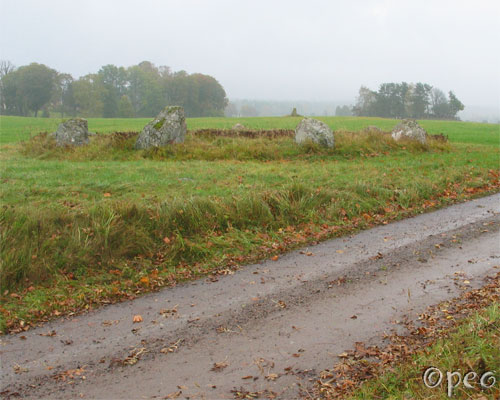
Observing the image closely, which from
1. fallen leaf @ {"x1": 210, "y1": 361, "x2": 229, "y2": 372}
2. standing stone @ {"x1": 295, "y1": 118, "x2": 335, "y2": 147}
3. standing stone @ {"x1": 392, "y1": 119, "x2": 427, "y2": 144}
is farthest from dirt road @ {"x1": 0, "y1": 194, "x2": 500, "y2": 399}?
standing stone @ {"x1": 392, "y1": 119, "x2": 427, "y2": 144}

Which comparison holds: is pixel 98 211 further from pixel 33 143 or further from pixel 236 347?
pixel 33 143

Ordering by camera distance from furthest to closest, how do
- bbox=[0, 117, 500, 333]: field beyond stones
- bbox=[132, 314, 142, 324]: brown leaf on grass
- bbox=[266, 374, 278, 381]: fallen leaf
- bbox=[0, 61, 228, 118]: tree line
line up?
1. bbox=[0, 61, 228, 118]: tree line
2. bbox=[0, 117, 500, 333]: field beyond stones
3. bbox=[132, 314, 142, 324]: brown leaf on grass
4. bbox=[266, 374, 278, 381]: fallen leaf

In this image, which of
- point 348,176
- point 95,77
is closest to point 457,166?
point 348,176

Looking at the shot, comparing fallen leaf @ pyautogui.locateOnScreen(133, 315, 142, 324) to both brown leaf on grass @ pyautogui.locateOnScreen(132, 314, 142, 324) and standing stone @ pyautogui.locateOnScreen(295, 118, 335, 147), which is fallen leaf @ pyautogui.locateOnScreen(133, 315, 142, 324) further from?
standing stone @ pyautogui.locateOnScreen(295, 118, 335, 147)

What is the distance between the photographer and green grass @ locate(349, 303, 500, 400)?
10.8 ft

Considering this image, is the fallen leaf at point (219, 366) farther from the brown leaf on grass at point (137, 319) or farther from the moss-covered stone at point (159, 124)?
the moss-covered stone at point (159, 124)

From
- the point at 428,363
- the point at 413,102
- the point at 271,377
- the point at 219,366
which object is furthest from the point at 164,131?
the point at 413,102

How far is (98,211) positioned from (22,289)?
1.97 meters

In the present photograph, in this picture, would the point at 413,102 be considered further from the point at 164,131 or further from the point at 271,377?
the point at 271,377

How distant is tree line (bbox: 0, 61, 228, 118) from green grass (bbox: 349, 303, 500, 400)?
8146 cm

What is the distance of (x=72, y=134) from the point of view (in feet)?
56.2

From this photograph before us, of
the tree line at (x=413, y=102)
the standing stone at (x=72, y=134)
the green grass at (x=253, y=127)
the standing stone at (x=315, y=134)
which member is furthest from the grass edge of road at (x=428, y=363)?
the tree line at (x=413, y=102)

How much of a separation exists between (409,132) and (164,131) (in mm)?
10060

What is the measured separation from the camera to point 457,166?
46.9ft
